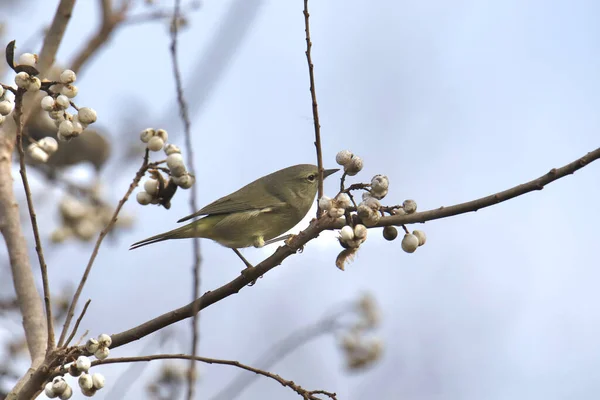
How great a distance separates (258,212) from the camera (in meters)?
4.11

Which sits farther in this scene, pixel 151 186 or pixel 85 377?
pixel 151 186

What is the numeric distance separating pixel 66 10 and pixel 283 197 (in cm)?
165

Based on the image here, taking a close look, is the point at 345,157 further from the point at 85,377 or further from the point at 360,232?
the point at 85,377

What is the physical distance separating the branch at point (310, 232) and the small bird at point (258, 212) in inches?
60.0

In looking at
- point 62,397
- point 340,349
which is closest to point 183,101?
point 62,397

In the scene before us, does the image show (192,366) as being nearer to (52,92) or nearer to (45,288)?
(45,288)

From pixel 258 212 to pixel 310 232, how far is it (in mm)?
1813

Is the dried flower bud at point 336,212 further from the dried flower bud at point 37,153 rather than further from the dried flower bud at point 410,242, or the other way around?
the dried flower bud at point 37,153

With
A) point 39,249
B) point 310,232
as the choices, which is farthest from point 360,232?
point 39,249

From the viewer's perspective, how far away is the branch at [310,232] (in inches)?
76.5

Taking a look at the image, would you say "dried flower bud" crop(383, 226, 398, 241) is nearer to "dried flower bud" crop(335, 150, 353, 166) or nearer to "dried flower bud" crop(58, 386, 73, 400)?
"dried flower bud" crop(335, 150, 353, 166)

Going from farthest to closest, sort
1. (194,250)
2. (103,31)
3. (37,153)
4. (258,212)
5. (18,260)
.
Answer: (103,31), (258,212), (18,260), (37,153), (194,250)

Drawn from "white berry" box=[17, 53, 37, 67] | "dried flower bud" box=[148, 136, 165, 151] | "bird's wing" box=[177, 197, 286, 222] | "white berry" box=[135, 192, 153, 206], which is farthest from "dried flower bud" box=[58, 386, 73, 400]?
"bird's wing" box=[177, 197, 286, 222]

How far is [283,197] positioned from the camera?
13.7ft
